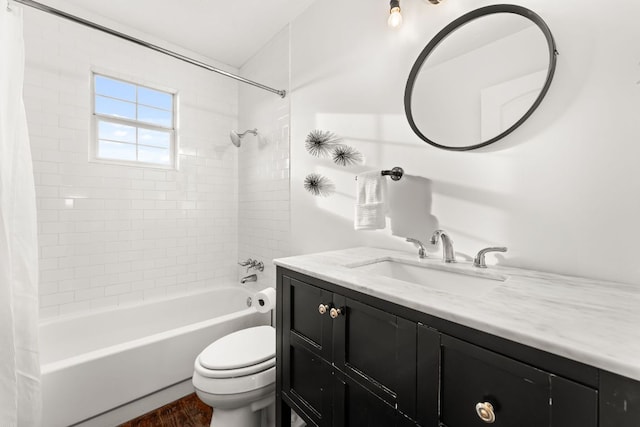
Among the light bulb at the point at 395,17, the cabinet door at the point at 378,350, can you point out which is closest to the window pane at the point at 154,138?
the light bulb at the point at 395,17

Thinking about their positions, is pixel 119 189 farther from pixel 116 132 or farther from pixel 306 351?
pixel 306 351

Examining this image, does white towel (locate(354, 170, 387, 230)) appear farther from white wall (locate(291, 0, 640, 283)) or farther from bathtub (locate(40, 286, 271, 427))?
bathtub (locate(40, 286, 271, 427))

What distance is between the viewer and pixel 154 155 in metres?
2.46

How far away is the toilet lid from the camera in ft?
4.42

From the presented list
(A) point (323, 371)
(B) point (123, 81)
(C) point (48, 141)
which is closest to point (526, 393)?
(A) point (323, 371)

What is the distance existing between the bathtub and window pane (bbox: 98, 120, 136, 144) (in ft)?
4.56

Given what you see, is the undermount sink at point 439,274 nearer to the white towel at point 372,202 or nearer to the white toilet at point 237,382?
the white towel at point 372,202

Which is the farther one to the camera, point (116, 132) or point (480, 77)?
point (116, 132)

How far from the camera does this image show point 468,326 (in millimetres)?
594

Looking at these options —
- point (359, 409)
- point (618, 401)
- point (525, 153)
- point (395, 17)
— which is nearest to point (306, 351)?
point (359, 409)

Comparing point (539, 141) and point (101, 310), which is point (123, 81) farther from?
point (539, 141)

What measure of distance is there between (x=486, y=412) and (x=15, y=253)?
1.83m

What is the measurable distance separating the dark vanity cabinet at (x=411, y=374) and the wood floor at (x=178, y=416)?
79 cm

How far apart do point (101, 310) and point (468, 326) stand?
2.62 m
